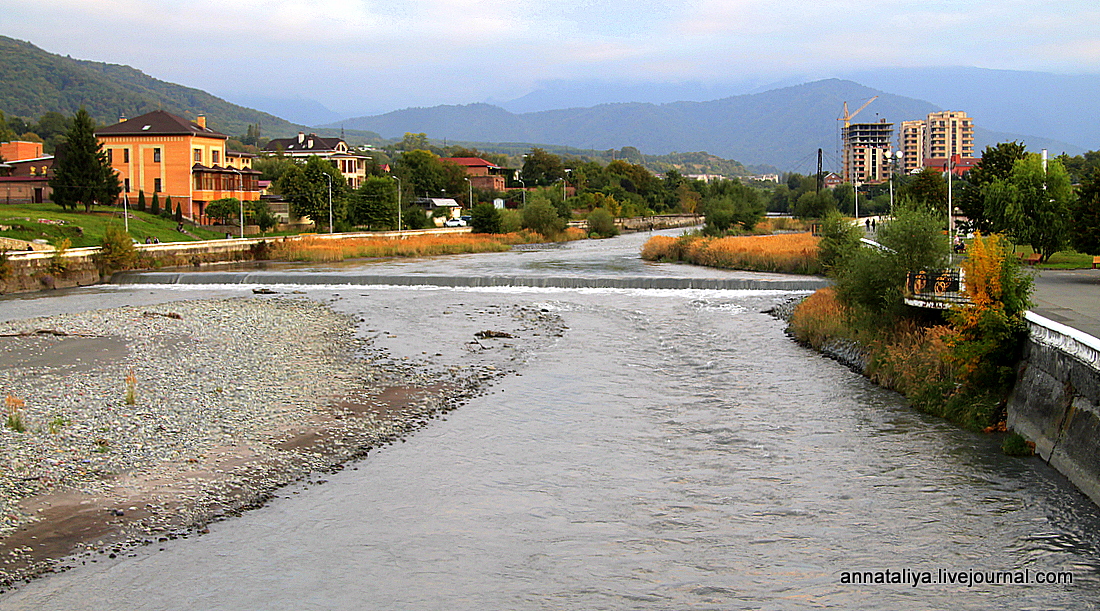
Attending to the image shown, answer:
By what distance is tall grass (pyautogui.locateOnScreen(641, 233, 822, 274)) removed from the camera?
50750 millimetres

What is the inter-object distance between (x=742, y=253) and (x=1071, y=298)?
33.8 metres

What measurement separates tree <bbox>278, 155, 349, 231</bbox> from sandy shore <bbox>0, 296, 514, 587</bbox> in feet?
192

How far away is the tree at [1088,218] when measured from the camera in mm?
27344

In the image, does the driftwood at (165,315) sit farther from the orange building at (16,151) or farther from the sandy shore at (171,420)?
the orange building at (16,151)

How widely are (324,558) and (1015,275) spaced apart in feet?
43.8

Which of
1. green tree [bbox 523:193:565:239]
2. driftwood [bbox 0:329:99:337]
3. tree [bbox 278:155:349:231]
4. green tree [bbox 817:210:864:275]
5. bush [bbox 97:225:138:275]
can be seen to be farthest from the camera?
green tree [bbox 523:193:565:239]

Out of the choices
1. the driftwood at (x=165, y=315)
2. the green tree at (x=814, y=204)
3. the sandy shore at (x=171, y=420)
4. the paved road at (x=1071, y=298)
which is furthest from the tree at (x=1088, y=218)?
the green tree at (x=814, y=204)

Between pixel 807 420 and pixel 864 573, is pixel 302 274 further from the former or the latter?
pixel 864 573

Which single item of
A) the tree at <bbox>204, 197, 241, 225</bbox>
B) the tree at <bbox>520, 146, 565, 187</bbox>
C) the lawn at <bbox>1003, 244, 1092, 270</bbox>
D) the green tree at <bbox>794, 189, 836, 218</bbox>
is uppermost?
the tree at <bbox>520, 146, 565, 187</bbox>

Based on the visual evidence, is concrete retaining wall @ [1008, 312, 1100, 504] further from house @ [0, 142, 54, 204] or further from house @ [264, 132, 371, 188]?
house @ [264, 132, 371, 188]

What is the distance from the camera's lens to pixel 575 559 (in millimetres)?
10914

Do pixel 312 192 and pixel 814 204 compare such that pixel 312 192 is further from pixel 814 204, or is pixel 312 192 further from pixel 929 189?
pixel 814 204

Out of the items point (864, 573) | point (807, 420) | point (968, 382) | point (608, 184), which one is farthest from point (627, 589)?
point (608, 184)

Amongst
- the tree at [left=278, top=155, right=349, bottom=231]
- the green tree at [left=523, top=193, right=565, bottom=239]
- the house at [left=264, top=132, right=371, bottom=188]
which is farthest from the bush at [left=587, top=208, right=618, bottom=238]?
the house at [left=264, top=132, right=371, bottom=188]
